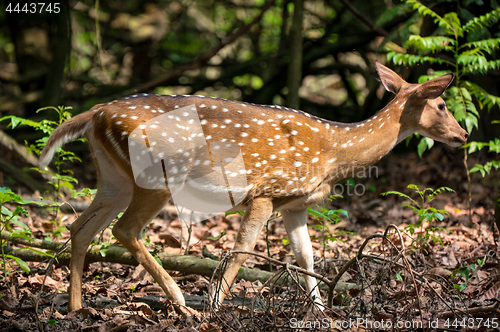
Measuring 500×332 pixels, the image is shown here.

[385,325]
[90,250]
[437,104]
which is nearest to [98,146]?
[90,250]

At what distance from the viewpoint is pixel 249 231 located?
410cm

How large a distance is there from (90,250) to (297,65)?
493 centimetres

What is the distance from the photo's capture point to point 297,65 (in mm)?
8148

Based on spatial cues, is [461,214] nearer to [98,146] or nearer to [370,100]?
[370,100]

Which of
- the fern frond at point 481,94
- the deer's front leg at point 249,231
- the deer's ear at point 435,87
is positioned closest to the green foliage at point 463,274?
the deer's ear at point 435,87

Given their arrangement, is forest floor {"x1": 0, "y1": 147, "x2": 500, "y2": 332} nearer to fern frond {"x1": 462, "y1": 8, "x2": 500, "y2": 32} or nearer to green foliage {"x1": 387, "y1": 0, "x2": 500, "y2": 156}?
green foliage {"x1": 387, "y1": 0, "x2": 500, "y2": 156}

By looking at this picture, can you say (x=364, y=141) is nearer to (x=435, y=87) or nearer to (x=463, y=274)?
(x=435, y=87)

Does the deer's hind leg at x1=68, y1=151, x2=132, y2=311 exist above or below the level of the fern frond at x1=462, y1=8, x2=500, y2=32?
below

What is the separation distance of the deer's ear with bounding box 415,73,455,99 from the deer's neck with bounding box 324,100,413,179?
0.24m

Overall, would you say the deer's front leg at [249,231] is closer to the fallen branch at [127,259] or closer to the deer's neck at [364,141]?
the fallen branch at [127,259]

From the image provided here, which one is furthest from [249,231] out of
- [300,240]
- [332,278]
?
[332,278]

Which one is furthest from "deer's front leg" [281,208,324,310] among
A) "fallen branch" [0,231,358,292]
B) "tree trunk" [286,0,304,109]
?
"tree trunk" [286,0,304,109]

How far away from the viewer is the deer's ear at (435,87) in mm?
4156

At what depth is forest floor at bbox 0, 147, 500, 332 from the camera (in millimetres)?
3133
